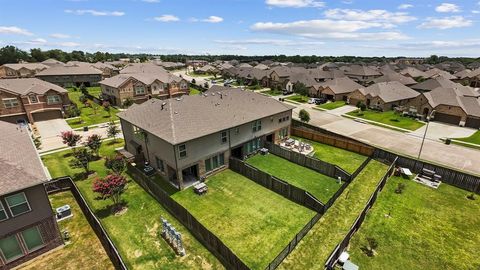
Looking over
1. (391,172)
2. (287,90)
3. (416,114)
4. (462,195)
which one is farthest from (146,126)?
(287,90)

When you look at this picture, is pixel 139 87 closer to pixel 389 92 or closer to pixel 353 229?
pixel 353 229

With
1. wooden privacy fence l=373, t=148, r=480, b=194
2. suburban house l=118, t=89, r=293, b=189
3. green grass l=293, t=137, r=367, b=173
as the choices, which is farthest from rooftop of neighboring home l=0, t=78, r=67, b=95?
wooden privacy fence l=373, t=148, r=480, b=194

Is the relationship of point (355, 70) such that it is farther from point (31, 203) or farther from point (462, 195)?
point (31, 203)

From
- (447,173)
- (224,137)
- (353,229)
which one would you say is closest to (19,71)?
(224,137)

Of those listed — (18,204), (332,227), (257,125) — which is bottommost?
(332,227)

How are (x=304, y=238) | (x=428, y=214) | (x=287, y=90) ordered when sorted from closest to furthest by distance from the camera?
(x=304, y=238), (x=428, y=214), (x=287, y=90)
